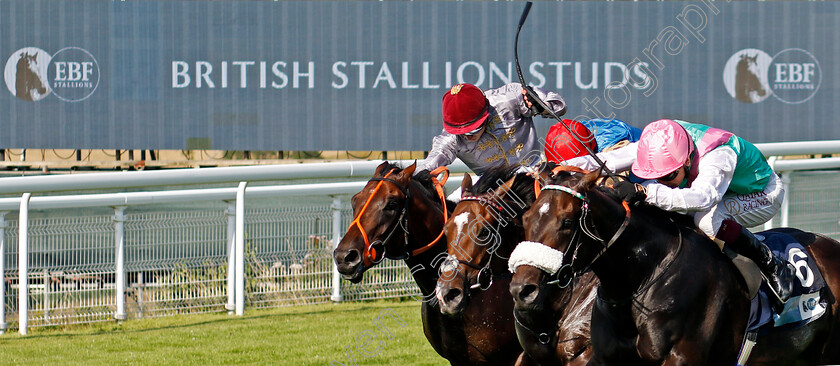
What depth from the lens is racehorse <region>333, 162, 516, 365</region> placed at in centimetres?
356

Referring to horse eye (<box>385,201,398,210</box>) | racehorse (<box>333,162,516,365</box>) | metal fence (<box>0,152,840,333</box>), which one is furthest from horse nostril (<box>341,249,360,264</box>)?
metal fence (<box>0,152,840,333</box>)

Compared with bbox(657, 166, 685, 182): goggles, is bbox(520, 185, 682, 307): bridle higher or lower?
lower

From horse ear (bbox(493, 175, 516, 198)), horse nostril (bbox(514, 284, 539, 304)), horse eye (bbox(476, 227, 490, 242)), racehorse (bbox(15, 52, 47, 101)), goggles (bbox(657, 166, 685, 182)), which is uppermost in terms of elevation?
racehorse (bbox(15, 52, 47, 101))

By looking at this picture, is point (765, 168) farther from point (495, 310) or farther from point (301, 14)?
point (301, 14)

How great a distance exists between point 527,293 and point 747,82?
18.6 metres

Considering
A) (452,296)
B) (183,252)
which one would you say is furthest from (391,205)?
(183,252)

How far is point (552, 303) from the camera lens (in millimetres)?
3447

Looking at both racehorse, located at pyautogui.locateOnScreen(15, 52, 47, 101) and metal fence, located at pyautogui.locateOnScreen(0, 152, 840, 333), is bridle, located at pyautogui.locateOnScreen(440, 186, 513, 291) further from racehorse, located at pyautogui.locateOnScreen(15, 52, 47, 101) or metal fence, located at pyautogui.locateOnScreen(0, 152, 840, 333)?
racehorse, located at pyautogui.locateOnScreen(15, 52, 47, 101)

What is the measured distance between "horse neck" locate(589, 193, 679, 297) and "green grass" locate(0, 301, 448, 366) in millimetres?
2337

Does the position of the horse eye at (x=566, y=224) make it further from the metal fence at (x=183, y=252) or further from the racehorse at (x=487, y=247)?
the metal fence at (x=183, y=252)

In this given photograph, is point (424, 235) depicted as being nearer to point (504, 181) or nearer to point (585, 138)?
point (504, 181)

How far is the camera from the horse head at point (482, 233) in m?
3.24

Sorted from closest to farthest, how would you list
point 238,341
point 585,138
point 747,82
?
point 585,138 → point 238,341 → point 747,82

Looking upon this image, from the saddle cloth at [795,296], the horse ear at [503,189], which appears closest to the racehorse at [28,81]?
the horse ear at [503,189]
